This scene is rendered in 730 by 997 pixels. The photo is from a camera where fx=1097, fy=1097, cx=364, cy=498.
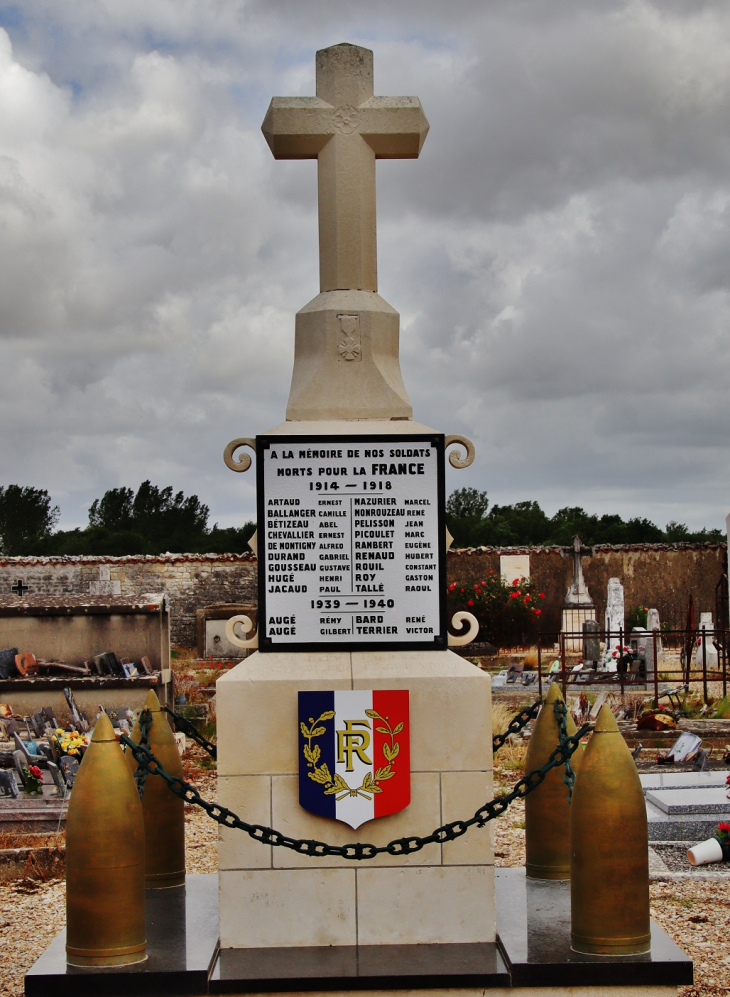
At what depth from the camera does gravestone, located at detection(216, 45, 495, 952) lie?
4.28 meters

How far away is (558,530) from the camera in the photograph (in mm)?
41719

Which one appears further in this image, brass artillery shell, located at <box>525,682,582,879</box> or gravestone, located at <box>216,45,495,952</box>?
brass artillery shell, located at <box>525,682,582,879</box>

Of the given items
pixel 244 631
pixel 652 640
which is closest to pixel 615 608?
pixel 652 640

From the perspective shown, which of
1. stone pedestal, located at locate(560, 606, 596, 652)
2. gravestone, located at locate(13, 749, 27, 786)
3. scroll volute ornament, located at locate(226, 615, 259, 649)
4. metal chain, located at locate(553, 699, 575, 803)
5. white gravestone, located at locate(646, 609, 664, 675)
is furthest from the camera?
stone pedestal, located at locate(560, 606, 596, 652)

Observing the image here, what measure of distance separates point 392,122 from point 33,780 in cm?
605

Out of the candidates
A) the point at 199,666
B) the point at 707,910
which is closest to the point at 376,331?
the point at 707,910

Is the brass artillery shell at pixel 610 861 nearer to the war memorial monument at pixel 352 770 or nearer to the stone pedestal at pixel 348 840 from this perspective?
the war memorial monument at pixel 352 770

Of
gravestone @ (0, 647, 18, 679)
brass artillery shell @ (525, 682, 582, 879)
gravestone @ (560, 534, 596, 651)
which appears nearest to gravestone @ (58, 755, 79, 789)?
gravestone @ (0, 647, 18, 679)

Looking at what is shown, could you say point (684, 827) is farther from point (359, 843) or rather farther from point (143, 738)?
point (143, 738)

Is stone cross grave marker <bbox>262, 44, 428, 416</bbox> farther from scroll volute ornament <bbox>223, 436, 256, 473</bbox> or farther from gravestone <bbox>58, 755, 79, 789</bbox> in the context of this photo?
gravestone <bbox>58, 755, 79, 789</bbox>

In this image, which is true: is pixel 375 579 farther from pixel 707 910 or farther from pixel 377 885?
pixel 707 910

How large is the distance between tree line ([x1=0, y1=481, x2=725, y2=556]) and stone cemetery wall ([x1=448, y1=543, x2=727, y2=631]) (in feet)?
29.2

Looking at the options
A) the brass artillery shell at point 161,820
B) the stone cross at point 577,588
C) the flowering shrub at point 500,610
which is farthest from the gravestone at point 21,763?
the stone cross at point 577,588

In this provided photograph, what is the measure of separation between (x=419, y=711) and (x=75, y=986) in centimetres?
160
